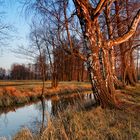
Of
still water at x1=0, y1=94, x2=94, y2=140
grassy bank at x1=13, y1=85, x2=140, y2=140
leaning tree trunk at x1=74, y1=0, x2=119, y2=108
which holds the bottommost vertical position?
still water at x1=0, y1=94, x2=94, y2=140

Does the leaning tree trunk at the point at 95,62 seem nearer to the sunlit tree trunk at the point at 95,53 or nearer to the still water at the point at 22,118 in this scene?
the sunlit tree trunk at the point at 95,53

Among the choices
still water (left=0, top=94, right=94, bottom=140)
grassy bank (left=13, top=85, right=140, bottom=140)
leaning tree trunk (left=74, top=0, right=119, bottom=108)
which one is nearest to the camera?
grassy bank (left=13, top=85, right=140, bottom=140)

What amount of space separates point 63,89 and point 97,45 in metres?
26.9

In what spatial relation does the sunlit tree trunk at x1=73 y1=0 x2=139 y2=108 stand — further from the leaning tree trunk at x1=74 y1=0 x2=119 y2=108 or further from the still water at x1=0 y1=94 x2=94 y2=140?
the still water at x1=0 y1=94 x2=94 y2=140

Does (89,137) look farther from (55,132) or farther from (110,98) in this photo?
(110,98)

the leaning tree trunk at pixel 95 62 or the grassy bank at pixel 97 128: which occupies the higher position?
the leaning tree trunk at pixel 95 62

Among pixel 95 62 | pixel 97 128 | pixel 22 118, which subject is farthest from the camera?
pixel 22 118

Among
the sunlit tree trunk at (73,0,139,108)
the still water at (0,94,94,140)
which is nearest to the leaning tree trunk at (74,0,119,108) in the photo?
the sunlit tree trunk at (73,0,139,108)

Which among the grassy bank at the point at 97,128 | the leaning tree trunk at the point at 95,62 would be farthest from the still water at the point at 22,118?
the grassy bank at the point at 97,128

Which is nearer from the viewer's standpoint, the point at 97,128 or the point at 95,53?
the point at 97,128

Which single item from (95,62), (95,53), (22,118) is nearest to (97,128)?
(95,62)

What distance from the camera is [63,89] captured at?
124 feet

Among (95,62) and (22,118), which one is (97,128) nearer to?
(95,62)

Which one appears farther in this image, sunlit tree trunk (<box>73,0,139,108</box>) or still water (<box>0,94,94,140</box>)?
still water (<box>0,94,94,140</box>)
